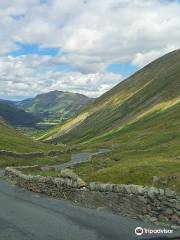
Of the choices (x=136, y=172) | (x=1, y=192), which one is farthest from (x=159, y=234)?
(x=1, y=192)

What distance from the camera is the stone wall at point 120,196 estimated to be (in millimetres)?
30938

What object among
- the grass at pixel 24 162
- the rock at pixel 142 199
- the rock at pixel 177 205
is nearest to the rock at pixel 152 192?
the rock at pixel 142 199

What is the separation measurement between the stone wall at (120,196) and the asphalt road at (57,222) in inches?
47.9

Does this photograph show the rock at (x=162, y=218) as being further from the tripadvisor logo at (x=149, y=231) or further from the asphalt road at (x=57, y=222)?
the tripadvisor logo at (x=149, y=231)

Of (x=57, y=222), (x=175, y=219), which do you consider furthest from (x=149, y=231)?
(x=57, y=222)

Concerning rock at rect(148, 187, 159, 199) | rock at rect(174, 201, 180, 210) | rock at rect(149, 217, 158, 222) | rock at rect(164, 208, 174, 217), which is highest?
rock at rect(148, 187, 159, 199)

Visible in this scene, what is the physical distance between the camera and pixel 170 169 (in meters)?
52.2

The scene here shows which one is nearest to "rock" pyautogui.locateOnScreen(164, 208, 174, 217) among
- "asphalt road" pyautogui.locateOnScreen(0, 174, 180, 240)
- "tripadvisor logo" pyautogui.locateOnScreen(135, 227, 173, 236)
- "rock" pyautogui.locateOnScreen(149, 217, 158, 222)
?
"rock" pyautogui.locateOnScreen(149, 217, 158, 222)

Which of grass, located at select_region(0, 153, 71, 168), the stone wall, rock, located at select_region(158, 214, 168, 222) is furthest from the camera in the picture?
grass, located at select_region(0, 153, 71, 168)

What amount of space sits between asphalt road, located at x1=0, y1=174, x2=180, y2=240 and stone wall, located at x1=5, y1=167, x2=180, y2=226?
1216mm

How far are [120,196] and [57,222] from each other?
6363 millimetres

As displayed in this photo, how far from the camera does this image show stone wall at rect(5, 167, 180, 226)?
102 ft

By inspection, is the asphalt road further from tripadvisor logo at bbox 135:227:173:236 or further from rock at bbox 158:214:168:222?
rock at bbox 158:214:168:222

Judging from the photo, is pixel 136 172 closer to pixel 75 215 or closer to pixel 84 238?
pixel 75 215
